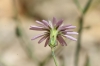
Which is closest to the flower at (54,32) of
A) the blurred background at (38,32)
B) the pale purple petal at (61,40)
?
the pale purple petal at (61,40)

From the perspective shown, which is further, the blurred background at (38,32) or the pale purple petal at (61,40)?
the blurred background at (38,32)

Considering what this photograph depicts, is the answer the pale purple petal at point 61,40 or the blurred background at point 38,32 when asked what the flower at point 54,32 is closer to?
the pale purple petal at point 61,40

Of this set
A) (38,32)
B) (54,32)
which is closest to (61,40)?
(54,32)

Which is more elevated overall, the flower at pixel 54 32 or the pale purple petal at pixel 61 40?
the flower at pixel 54 32

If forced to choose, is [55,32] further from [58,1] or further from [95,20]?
[58,1]

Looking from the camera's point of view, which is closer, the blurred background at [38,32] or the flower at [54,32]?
the flower at [54,32]

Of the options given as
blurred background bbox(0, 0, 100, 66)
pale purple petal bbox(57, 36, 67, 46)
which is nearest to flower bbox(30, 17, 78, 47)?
pale purple petal bbox(57, 36, 67, 46)

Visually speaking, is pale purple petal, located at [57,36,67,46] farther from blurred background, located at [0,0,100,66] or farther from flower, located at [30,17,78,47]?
blurred background, located at [0,0,100,66]

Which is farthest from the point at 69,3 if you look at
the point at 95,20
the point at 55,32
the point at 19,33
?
the point at 55,32

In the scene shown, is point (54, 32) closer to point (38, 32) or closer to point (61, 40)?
point (61, 40)

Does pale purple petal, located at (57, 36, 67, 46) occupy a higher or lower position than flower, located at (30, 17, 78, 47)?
lower

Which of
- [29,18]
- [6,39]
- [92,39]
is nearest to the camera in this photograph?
[6,39]
